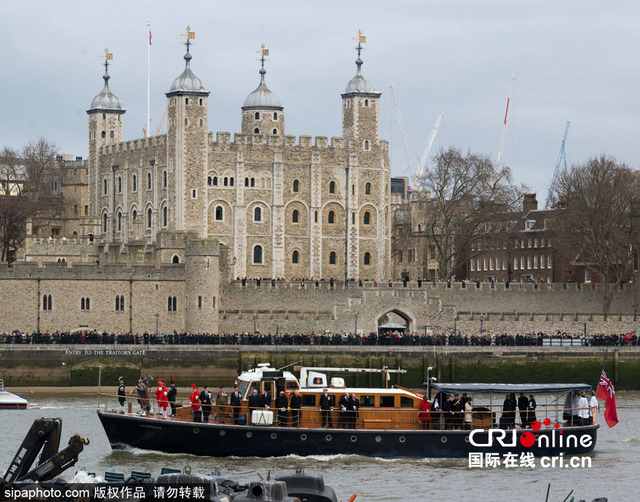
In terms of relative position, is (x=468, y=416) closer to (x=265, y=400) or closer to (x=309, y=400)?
(x=309, y=400)

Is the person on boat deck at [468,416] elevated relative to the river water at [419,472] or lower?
elevated

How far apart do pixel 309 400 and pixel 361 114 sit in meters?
61.8

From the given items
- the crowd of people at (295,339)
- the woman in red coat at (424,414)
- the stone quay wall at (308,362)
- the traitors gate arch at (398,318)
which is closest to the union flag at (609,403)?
the woman in red coat at (424,414)

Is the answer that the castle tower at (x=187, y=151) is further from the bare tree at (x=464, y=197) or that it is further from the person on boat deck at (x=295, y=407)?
the person on boat deck at (x=295, y=407)

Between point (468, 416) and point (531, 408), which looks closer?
point (468, 416)

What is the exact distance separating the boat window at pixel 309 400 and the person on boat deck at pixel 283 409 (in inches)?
22.4

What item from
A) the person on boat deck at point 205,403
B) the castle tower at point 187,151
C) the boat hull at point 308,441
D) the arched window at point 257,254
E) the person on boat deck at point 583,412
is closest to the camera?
the boat hull at point 308,441

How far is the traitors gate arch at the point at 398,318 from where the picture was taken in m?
85.8

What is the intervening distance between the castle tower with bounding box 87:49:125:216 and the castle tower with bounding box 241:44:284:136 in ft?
32.3

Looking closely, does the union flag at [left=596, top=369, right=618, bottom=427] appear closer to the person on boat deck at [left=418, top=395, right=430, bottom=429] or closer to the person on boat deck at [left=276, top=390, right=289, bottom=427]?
the person on boat deck at [left=418, top=395, right=430, bottom=429]

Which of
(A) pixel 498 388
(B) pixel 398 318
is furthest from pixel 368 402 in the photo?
(B) pixel 398 318

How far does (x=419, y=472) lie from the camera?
141 feet

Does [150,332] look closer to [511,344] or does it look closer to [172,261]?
[172,261]

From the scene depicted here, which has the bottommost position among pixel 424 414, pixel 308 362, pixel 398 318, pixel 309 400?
pixel 424 414
